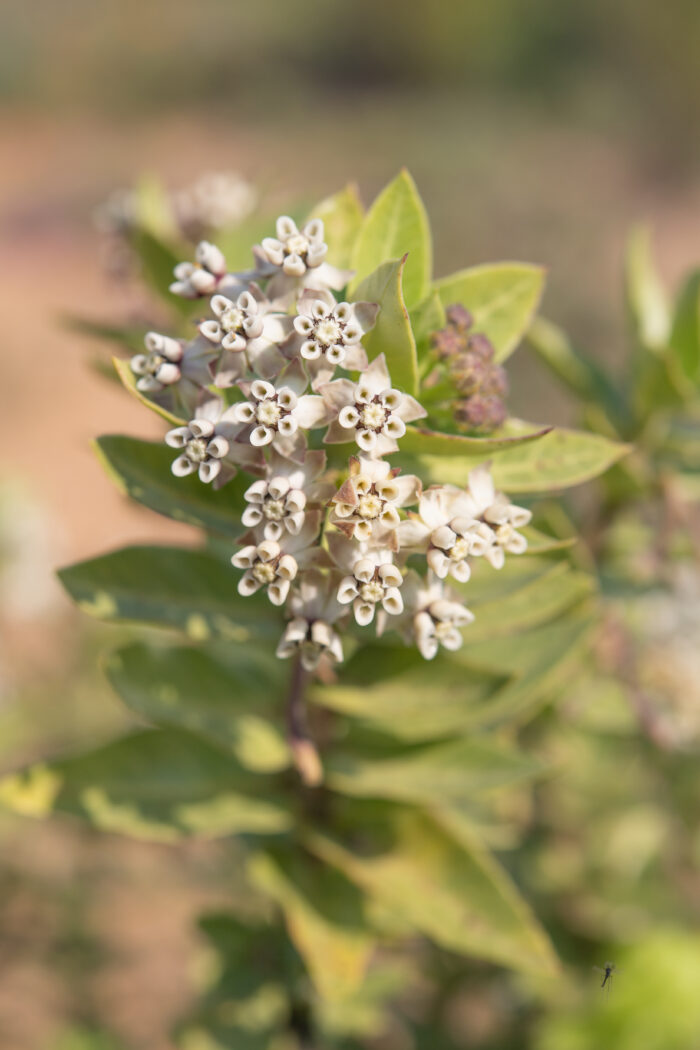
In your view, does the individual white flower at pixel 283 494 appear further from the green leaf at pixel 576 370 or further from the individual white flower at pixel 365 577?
the green leaf at pixel 576 370

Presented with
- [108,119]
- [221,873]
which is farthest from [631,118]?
[221,873]

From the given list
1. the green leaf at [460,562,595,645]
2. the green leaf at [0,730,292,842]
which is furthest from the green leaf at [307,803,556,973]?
the green leaf at [460,562,595,645]

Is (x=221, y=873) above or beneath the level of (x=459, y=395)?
beneath

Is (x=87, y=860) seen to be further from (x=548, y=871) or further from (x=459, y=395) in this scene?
(x=459, y=395)

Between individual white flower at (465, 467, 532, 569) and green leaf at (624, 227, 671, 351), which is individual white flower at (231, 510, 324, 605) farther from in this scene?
green leaf at (624, 227, 671, 351)

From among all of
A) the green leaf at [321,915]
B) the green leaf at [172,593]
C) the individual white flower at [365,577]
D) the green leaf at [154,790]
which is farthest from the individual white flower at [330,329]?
the green leaf at [321,915]

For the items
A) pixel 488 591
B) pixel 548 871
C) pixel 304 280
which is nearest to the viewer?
pixel 304 280
